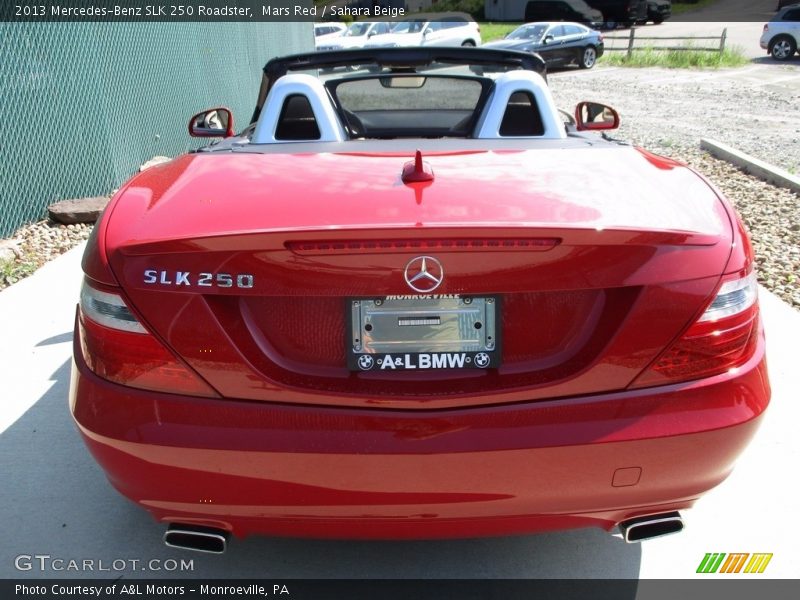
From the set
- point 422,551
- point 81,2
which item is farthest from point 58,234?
point 422,551

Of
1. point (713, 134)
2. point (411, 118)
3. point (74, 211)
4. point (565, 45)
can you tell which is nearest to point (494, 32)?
point (565, 45)

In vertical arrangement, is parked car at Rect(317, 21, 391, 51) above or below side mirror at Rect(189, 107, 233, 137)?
below

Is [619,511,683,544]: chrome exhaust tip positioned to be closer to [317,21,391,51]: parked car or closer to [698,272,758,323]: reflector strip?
[698,272,758,323]: reflector strip

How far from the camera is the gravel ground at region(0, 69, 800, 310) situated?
578 cm

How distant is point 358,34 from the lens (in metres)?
31.0

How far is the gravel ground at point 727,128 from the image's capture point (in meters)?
5.96

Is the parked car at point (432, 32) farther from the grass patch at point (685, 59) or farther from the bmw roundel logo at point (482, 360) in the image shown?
the bmw roundel logo at point (482, 360)

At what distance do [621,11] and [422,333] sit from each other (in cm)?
4814

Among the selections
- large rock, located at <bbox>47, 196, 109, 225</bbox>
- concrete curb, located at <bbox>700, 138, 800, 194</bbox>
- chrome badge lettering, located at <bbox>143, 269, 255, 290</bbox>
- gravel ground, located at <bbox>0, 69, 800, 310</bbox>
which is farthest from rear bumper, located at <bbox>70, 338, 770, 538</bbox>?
concrete curb, located at <bbox>700, 138, 800, 194</bbox>

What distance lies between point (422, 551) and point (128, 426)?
108 cm

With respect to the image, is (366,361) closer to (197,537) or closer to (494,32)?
(197,537)

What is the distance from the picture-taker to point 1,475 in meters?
3.04

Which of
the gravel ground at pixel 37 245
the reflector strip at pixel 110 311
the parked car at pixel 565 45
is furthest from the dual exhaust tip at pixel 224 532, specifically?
the parked car at pixel 565 45

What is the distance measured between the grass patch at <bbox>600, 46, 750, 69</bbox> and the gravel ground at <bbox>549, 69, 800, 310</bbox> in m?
1.25
